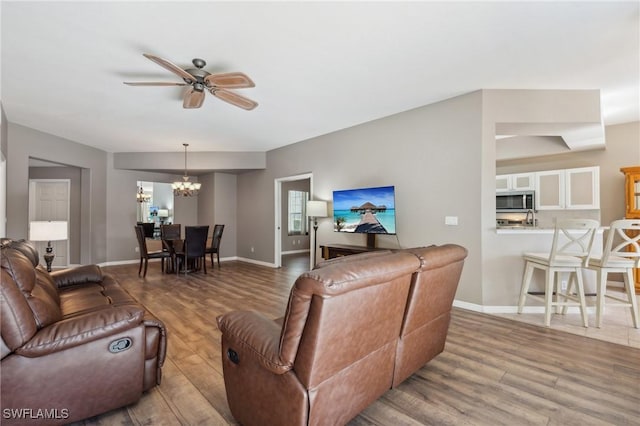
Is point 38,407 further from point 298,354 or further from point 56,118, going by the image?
point 56,118

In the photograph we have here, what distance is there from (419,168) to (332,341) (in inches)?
135

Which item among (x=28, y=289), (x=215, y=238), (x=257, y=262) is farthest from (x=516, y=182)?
(x=28, y=289)

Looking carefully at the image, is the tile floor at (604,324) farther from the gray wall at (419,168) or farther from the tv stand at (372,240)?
the tv stand at (372,240)

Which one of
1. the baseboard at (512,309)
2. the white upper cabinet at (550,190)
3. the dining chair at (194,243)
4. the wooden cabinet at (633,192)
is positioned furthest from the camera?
the dining chair at (194,243)

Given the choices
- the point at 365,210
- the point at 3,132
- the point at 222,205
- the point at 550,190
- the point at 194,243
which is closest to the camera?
the point at 3,132

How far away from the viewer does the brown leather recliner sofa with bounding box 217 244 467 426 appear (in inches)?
49.2

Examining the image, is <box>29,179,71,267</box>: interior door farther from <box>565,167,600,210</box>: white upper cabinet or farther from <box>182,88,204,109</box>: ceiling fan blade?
<box>565,167,600,210</box>: white upper cabinet

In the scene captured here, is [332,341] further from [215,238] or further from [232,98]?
[215,238]

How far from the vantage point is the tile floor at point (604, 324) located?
2818mm

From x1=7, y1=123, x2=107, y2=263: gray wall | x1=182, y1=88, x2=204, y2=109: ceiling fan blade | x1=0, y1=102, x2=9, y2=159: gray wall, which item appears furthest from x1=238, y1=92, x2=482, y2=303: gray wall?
x1=7, y1=123, x2=107, y2=263: gray wall

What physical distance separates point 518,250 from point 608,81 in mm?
2134

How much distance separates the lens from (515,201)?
5648 millimetres

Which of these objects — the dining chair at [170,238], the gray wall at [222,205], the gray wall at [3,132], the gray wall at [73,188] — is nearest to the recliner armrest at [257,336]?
the dining chair at [170,238]

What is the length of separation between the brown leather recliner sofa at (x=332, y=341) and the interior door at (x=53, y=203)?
7.46 m
